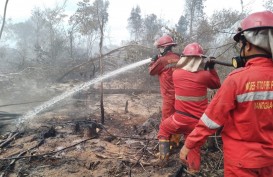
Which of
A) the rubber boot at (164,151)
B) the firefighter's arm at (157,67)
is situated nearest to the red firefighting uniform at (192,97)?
the rubber boot at (164,151)

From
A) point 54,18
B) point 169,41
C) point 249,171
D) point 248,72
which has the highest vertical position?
point 54,18

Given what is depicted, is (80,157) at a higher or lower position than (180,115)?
lower

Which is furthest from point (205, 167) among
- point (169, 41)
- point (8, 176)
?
point (8, 176)

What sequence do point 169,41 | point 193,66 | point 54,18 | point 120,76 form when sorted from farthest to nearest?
1. point 54,18
2. point 120,76
3. point 169,41
4. point 193,66

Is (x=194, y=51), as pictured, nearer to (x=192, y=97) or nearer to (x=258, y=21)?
(x=192, y=97)

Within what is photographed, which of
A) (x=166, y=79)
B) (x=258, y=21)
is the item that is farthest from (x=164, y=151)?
(x=258, y=21)

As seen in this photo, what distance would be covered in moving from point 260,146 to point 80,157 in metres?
3.36

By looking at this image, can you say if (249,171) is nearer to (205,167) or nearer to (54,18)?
(205,167)

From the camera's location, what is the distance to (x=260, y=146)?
215 centimetres

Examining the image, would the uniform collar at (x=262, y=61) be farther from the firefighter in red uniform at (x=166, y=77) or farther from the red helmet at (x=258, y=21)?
the firefighter in red uniform at (x=166, y=77)

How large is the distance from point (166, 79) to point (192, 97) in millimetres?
1206

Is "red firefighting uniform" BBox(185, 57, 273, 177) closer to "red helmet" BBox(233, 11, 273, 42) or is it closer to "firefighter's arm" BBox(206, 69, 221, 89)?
"red helmet" BBox(233, 11, 273, 42)

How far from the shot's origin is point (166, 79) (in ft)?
16.7

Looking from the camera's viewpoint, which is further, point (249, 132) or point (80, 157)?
point (80, 157)
